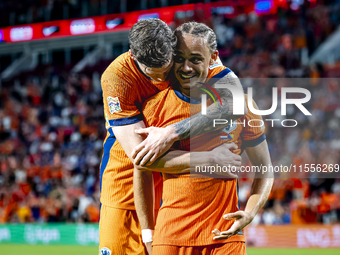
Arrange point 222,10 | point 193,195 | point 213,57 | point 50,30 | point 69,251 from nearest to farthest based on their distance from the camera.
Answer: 1. point 193,195
2. point 213,57
3. point 69,251
4. point 222,10
5. point 50,30

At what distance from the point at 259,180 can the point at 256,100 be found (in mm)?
7207

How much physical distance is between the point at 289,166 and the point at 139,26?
24.6 feet

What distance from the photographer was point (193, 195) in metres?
2.54

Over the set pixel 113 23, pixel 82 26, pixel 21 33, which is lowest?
pixel 21 33

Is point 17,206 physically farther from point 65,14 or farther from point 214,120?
point 214,120

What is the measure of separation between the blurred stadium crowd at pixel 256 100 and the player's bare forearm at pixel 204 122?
25.2 feet

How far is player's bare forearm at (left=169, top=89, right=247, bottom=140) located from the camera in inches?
103

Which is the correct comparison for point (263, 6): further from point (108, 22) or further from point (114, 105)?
point (114, 105)

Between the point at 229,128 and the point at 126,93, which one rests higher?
the point at 126,93

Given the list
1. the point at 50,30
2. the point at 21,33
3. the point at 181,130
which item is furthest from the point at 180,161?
the point at 21,33

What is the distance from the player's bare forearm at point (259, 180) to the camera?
9.13ft

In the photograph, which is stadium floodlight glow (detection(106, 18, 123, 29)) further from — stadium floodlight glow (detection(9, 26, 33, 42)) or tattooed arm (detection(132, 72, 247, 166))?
tattooed arm (detection(132, 72, 247, 166))

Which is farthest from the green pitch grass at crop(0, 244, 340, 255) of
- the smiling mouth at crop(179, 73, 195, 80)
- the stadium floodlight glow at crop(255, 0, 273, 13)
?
the smiling mouth at crop(179, 73, 195, 80)

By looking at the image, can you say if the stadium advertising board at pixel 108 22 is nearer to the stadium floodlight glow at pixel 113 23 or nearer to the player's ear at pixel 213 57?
the stadium floodlight glow at pixel 113 23
